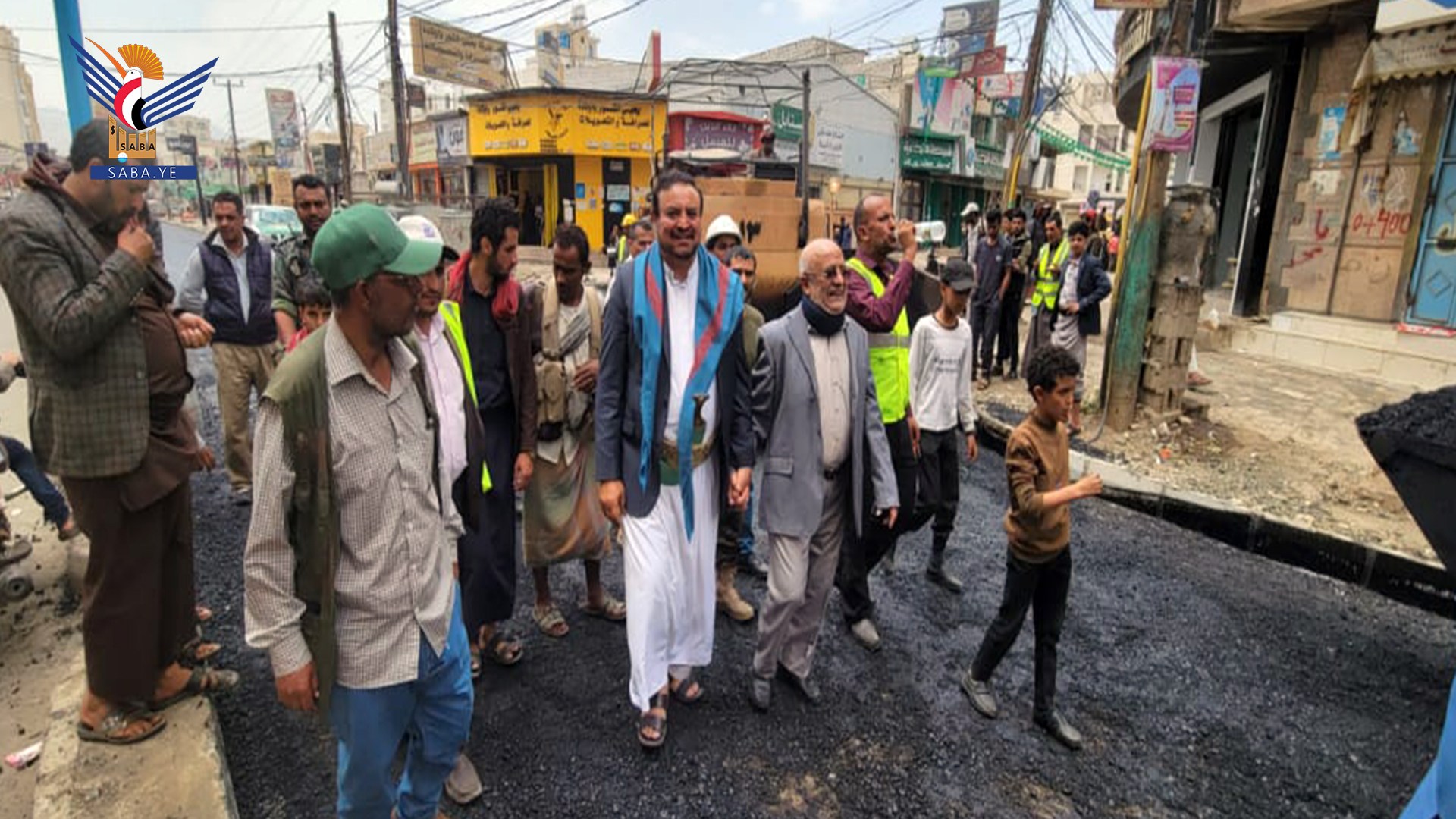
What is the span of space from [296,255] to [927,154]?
3246cm

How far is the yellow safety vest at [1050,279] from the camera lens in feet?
24.8

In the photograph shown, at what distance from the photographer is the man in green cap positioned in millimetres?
1609

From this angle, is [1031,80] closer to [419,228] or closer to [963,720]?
[963,720]

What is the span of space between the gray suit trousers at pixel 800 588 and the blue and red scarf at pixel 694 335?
44cm

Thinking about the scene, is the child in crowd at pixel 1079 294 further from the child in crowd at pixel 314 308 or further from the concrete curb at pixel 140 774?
the concrete curb at pixel 140 774

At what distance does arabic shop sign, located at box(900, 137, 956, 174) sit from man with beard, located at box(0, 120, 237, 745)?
1296 inches

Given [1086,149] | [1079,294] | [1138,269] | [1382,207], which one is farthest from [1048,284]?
[1086,149]

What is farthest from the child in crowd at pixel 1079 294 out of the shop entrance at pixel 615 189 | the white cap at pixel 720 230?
Answer: the shop entrance at pixel 615 189

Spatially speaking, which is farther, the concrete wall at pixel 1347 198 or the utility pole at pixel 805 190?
the utility pole at pixel 805 190

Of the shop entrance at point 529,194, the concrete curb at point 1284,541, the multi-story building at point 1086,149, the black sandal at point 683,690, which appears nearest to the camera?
the black sandal at point 683,690

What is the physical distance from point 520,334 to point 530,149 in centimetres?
2472

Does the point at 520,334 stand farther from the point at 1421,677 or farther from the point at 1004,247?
the point at 1004,247

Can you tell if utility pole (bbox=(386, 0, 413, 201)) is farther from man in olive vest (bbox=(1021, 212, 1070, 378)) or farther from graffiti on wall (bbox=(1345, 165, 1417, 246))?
graffiti on wall (bbox=(1345, 165, 1417, 246))

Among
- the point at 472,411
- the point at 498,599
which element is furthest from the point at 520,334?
the point at 498,599
